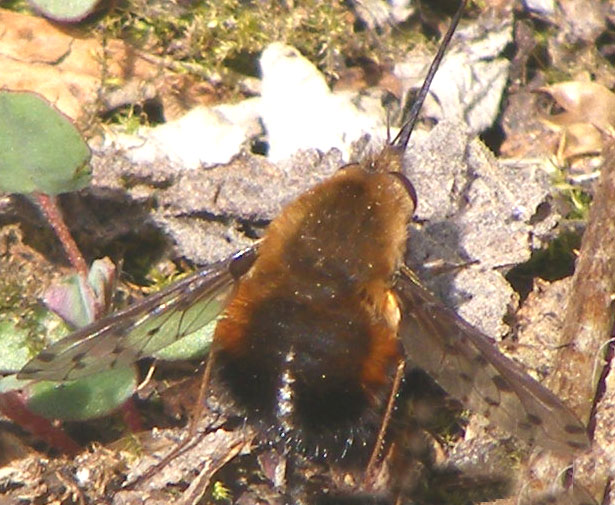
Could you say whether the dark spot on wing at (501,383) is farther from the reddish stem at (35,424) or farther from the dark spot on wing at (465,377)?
the reddish stem at (35,424)

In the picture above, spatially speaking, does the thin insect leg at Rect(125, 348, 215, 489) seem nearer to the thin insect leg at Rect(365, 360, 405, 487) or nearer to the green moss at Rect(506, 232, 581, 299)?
the thin insect leg at Rect(365, 360, 405, 487)

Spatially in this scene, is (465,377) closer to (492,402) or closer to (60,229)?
(492,402)

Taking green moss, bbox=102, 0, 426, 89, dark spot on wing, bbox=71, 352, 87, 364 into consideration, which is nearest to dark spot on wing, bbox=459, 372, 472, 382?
dark spot on wing, bbox=71, 352, 87, 364

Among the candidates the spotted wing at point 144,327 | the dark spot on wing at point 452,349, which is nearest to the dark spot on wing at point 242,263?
the spotted wing at point 144,327

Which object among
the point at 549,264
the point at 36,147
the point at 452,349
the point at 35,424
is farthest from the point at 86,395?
the point at 549,264

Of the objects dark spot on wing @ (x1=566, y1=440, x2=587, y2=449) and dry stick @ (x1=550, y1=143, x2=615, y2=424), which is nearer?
dark spot on wing @ (x1=566, y1=440, x2=587, y2=449)
